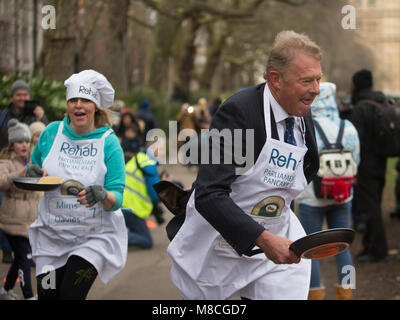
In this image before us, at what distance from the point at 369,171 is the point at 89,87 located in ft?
16.3

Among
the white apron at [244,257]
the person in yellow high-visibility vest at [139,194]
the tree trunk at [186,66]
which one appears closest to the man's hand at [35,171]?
the white apron at [244,257]

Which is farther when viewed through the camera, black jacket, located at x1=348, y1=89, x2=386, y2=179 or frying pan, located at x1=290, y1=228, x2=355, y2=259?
black jacket, located at x1=348, y1=89, x2=386, y2=179

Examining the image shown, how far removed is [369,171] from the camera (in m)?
8.05

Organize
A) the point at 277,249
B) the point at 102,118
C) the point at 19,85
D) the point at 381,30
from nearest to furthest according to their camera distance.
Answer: the point at 277,249
the point at 102,118
the point at 19,85
the point at 381,30

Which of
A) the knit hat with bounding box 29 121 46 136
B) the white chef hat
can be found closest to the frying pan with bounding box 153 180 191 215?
the white chef hat

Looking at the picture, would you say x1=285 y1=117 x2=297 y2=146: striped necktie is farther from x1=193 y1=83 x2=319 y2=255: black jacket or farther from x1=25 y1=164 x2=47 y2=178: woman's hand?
x1=25 y1=164 x2=47 y2=178: woman's hand

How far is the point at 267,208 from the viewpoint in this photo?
10.4 ft

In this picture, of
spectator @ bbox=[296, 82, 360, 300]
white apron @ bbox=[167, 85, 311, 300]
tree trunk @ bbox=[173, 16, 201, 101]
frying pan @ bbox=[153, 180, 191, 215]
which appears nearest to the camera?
white apron @ bbox=[167, 85, 311, 300]

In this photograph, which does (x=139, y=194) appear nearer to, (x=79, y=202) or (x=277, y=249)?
(x=79, y=202)

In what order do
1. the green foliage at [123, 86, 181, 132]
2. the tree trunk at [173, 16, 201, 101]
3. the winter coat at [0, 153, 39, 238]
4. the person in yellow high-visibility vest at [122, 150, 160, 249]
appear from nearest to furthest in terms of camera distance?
the winter coat at [0, 153, 39, 238] → the person in yellow high-visibility vest at [122, 150, 160, 249] → the green foliage at [123, 86, 181, 132] → the tree trunk at [173, 16, 201, 101]

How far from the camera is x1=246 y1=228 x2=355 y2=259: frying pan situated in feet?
8.66

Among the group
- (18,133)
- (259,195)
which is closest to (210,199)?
(259,195)

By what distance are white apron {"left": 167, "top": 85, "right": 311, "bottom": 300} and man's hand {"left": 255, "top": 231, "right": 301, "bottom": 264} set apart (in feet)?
0.98
